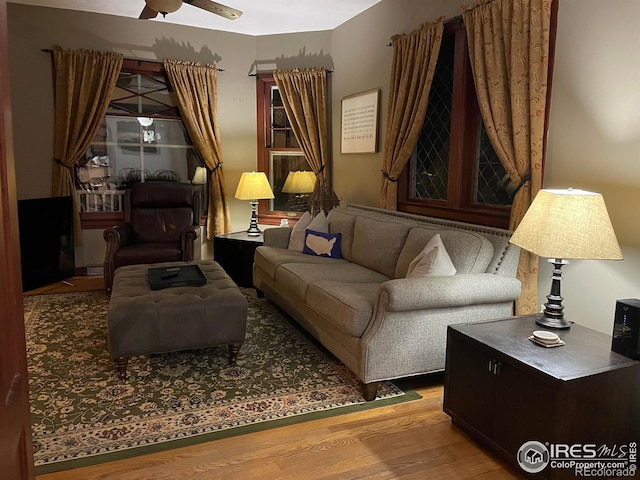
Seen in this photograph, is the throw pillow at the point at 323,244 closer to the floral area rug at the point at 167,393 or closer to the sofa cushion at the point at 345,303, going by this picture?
the floral area rug at the point at 167,393

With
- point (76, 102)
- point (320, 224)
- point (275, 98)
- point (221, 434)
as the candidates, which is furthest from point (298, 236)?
point (76, 102)

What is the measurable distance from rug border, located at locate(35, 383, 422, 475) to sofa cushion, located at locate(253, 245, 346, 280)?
60.2 inches

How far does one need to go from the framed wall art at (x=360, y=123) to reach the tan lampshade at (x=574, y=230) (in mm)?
2788

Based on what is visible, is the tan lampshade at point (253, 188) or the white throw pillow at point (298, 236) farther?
the tan lampshade at point (253, 188)

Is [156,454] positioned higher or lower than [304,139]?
lower

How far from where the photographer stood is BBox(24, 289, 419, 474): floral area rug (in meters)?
2.39

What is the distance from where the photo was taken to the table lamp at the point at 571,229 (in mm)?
2205

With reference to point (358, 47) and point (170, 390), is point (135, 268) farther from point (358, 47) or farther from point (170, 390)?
point (358, 47)

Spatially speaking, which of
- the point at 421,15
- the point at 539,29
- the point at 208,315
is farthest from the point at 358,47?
the point at 208,315

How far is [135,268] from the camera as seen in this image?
3.84 m

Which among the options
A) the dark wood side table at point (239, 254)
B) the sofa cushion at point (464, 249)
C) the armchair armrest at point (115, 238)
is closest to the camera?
the sofa cushion at point (464, 249)

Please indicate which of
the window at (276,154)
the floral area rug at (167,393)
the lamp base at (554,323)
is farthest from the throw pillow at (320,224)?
the lamp base at (554,323)

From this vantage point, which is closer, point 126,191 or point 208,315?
point 208,315

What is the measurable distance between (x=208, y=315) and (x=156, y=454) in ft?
3.05
